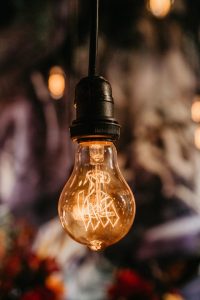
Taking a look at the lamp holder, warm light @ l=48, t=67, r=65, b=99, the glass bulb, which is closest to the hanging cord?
the lamp holder

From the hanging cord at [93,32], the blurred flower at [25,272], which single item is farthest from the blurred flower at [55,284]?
the hanging cord at [93,32]

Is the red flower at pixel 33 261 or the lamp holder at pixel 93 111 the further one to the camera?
the red flower at pixel 33 261

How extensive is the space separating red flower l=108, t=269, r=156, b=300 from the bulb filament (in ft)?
6.67

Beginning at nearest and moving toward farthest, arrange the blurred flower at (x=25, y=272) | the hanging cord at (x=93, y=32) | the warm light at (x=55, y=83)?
the hanging cord at (x=93, y=32), the blurred flower at (x=25, y=272), the warm light at (x=55, y=83)

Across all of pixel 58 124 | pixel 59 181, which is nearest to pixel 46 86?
pixel 58 124

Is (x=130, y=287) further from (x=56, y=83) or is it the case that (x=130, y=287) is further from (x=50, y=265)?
(x=56, y=83)

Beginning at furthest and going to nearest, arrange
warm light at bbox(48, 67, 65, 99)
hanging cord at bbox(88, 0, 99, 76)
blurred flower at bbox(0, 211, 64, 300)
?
1. warm light at bbox(48, 67, 65, 99)
2. blurred flower at bbox(0, 211, 64, 300)
3. hanging cord at bbox(88, 0, 99, 76)

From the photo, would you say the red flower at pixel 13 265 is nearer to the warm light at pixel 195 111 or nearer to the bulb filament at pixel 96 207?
the warm light at pixel 195 111

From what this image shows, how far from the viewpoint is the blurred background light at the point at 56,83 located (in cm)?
298

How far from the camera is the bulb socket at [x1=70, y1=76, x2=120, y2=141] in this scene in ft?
3.01

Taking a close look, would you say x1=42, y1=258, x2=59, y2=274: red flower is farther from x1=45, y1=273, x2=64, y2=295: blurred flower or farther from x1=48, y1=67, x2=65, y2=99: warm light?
x1=48, y1=67, x2=65, y2=99: warm light

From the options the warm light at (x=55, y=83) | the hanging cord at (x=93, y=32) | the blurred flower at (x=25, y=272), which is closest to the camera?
the hanging cord at (x=93, y=32)

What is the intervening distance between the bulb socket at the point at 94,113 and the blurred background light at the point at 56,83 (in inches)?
81.0

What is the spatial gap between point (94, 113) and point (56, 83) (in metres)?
2.11
